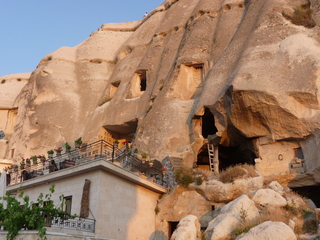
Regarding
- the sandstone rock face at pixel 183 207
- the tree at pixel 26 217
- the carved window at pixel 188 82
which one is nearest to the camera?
the tree at pixel 26 217

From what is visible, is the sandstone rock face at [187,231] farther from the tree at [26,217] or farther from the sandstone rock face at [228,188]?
the tree at [26,217]

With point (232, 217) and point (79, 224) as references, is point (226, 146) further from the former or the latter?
point (79, 224)

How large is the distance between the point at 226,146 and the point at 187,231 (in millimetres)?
10471

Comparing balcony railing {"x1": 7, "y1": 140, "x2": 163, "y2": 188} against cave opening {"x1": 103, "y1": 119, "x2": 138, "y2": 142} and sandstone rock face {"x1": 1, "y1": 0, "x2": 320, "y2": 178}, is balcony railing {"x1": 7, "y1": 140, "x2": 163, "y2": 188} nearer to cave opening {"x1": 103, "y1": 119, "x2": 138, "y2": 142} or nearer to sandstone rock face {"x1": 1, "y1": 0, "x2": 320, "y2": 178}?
sandstone rock face {"x1": 1, "y1": 0, "x2": 320, "y2": 178}

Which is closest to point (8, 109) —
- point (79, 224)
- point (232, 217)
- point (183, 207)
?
point (183, 207)

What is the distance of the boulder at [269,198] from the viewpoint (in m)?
13.2

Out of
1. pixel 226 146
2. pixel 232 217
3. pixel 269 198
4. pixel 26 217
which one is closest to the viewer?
pixel 26 217

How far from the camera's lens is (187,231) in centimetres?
1156

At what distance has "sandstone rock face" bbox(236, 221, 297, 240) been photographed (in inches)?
352

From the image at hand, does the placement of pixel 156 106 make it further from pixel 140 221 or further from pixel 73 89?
pixel 73 89

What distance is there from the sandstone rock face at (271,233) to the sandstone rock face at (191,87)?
25.8ft

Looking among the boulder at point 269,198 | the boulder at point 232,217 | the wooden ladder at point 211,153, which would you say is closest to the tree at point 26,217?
the boulder at point 232,217

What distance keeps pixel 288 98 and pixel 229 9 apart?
12110 mm

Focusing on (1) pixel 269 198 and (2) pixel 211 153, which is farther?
(2) pixel 211 153
